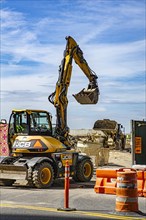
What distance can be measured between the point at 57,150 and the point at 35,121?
143 centimetres

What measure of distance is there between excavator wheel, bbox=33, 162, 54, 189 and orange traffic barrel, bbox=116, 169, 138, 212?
5.93m

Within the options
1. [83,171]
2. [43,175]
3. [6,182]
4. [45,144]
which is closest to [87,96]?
[83,171]

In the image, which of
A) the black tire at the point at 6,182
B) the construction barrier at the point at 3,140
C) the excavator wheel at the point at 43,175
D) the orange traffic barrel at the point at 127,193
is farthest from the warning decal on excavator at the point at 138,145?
the construction barrier at the point at 3,140

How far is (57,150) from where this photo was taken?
18266mm

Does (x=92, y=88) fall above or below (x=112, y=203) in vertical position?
above

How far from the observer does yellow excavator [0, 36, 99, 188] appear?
666 inches

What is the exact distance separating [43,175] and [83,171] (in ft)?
8.43

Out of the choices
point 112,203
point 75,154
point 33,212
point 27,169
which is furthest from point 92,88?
point 33,212

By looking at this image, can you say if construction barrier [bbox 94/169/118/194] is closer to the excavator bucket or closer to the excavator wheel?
the excavator wheel

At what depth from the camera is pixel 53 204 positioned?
41.3 feet

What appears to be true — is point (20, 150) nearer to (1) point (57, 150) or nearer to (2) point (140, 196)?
(1) point (57, 150)

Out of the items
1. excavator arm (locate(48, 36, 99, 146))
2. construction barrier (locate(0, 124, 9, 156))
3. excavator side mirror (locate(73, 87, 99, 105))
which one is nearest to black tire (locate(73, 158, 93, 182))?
excavator arm (locate(48, 36, 99, 146))

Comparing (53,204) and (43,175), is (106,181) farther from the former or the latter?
(53,204)

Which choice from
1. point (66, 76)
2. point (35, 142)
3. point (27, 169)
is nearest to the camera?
point (27, 169)
